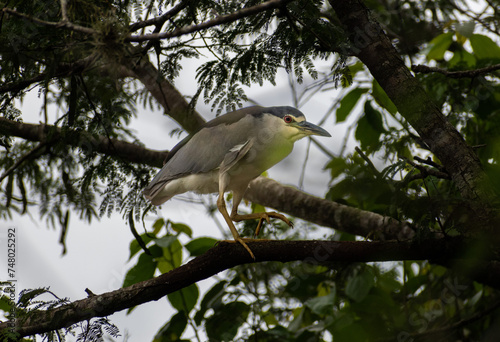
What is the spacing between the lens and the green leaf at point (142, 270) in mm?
2756

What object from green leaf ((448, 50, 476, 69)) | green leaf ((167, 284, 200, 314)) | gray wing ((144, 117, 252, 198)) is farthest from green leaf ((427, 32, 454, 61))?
green leaf ((167, 284, 200, 314))

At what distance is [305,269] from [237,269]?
1.47ft

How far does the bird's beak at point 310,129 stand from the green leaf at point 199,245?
2.52 feet

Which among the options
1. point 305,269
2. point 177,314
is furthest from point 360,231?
point 177,314

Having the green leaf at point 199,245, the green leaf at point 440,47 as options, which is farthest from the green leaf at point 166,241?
the green leaf at point 440,47

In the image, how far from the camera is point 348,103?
2910 millimetres

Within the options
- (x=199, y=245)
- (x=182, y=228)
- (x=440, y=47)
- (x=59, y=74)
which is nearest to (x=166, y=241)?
(x=199, y=245)

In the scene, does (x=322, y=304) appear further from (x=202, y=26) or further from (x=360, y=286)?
(x=202, y=26)

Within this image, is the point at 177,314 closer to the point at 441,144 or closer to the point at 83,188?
the point at 83,188

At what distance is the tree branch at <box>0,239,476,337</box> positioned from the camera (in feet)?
6.51

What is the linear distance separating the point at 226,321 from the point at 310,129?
3.56 ft

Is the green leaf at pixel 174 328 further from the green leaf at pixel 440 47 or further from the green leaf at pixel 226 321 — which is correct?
the green leaf at pixel 440 47

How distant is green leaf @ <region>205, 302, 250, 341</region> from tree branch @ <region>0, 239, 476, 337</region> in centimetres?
67

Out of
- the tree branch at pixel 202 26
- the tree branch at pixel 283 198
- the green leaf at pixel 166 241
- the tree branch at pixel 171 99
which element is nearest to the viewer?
the tree branch at pixel 202 26
